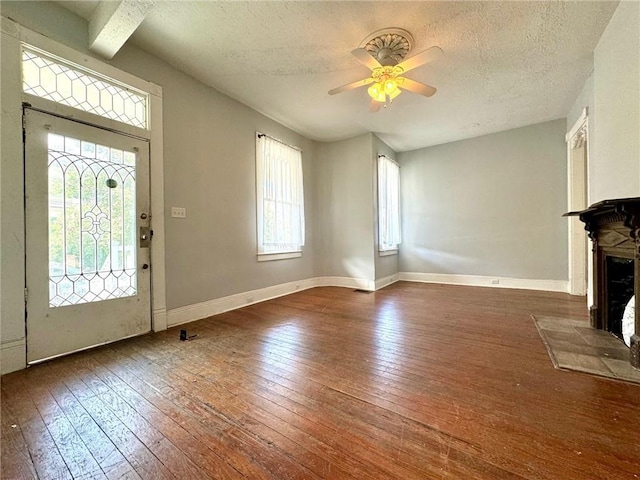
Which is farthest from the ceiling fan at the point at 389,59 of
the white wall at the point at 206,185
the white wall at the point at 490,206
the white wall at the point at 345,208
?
the white wall at the point at 490,206

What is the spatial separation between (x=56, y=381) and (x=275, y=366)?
59.9 inches

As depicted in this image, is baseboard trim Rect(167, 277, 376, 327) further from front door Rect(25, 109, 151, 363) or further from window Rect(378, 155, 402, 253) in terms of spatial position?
window Rect(378, 155, 402, 253)

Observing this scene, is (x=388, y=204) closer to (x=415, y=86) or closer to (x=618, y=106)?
(x=415, y=86)

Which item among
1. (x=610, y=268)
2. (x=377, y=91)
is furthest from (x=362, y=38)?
(x=610, y=268)

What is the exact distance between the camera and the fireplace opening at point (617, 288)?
2.58m

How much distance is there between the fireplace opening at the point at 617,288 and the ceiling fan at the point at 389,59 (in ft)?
8.18

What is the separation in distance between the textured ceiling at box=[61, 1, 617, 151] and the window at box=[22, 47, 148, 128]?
1.66 ft

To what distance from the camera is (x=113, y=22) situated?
7.27ft

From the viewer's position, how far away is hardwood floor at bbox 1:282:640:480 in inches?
45.9

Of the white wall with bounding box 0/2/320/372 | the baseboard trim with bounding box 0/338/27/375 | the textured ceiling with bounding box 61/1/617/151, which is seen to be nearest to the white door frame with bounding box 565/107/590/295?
the textured ceiling with bounding box 61/1/617/151

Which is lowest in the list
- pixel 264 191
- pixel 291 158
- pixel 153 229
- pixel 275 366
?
pixel 275 366

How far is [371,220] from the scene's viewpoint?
503cm

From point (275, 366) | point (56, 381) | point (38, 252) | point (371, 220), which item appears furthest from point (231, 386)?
point (371, 220)

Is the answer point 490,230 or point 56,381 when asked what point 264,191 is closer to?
point 56,381
